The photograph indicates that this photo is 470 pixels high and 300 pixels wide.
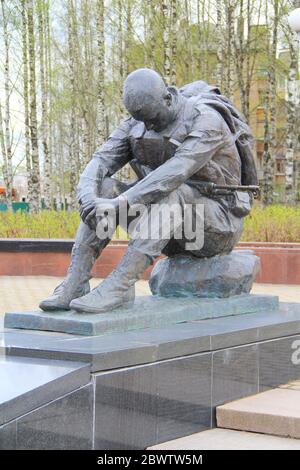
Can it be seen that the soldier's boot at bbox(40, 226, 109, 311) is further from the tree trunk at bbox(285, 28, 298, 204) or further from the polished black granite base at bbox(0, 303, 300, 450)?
the tree trunk at bbox(285, 28, 298, 204)

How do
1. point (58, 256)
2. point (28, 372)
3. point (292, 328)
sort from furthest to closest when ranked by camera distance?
1. point (58, 256)
2. point (292, 328)
3. point (28, 372)

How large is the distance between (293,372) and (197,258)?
1.02 metres

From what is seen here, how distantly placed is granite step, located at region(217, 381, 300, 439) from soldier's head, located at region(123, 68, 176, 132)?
1.88 meters

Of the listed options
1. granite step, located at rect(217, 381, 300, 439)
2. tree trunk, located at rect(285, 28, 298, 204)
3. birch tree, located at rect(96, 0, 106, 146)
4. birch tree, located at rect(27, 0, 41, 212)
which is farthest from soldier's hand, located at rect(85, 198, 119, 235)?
birch tree, located at rect(27, 0, 41, 212)

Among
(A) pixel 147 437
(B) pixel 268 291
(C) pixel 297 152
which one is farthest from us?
(C) pixel 297 152

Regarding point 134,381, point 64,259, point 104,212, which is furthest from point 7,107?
point 134,381

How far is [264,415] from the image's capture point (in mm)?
5012

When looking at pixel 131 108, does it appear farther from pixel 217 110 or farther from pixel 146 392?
pixel 146 392

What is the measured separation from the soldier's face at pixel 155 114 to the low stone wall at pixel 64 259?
6.99 m

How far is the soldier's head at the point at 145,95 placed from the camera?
5.48 meters

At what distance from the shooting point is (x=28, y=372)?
418 centimetres

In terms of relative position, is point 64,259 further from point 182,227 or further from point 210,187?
point 182,227

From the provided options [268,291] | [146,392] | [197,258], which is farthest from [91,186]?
[268,291]

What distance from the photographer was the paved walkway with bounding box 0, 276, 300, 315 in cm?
1041
